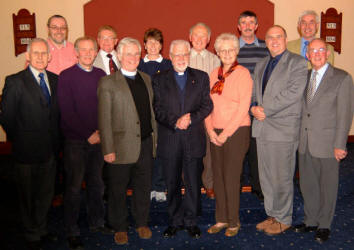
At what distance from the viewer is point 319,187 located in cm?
307

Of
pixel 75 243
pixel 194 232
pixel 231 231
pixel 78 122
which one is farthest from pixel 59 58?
pixel 231 231

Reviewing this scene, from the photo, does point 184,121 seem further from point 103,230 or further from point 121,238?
point 103,230

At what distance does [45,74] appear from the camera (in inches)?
113

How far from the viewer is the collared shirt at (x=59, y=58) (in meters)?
3.62

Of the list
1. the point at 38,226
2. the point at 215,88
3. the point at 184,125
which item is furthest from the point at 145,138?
the point at 38,226

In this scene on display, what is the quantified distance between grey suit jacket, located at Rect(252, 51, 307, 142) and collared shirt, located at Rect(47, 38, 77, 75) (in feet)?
6.90

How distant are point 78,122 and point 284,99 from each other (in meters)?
1.79

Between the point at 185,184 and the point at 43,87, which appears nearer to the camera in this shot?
the point at 43,87

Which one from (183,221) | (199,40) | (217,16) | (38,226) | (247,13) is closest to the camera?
(38,226)

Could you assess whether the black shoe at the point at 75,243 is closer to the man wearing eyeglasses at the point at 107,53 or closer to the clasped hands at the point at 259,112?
the man wearing eyeglasses at the point at 107,53

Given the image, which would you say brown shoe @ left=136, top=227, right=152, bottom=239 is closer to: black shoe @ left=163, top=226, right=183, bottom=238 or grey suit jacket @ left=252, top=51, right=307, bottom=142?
black shoe @ left=163, top=226, right=183, bottom=238

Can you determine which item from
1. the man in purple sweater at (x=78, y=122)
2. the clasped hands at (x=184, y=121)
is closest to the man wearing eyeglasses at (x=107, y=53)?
the man in purple sweater at (x=78, y=122)

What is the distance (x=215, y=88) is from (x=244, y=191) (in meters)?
1.60

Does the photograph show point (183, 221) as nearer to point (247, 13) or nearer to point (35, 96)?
point (35, 96)
